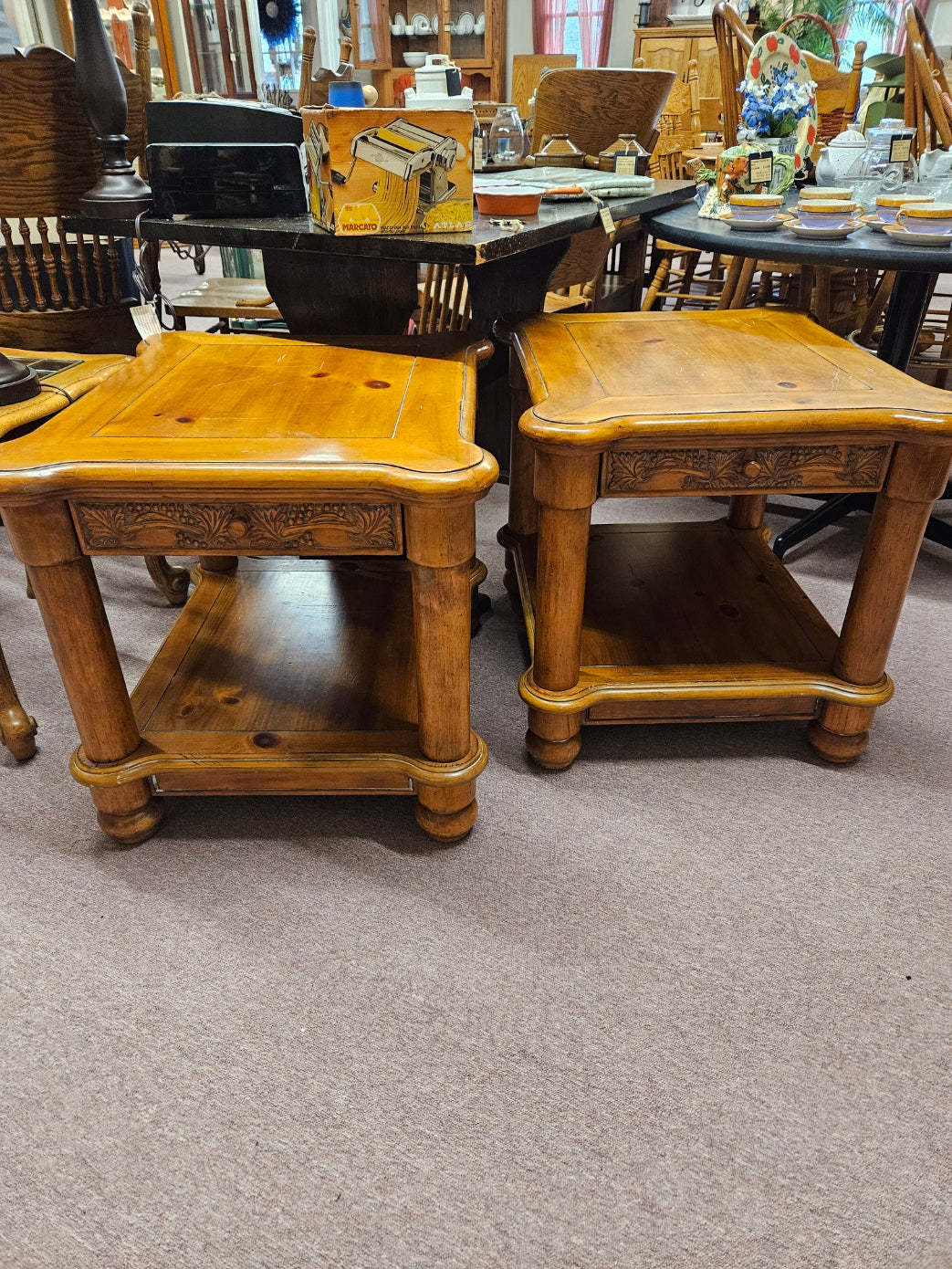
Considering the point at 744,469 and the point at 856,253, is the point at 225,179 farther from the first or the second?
the point at 856,253

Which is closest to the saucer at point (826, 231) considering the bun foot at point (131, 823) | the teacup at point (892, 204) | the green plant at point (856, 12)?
the teacup at point (892, 204)

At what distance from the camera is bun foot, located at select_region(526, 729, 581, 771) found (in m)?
1.37

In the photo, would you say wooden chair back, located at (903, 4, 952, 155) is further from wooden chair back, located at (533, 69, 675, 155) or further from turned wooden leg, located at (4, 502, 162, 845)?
turned wooden leg, located at (4, 502, 162, 845)

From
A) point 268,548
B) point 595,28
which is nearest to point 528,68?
point 595,28

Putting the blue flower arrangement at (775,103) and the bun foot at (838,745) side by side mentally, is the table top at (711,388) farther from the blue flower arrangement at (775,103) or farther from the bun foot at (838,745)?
the blue flower arrangement at (775,103)

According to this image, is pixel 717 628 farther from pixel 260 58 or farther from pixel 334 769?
pixel 260 58

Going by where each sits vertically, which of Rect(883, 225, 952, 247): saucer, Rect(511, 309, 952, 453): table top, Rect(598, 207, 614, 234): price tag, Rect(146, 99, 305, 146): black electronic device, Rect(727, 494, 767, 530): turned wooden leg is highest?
Rect(146, 99, 305, 146): black electronic device

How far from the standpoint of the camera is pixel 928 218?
156 centimetres

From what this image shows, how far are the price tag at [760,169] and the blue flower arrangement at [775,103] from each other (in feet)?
0.32

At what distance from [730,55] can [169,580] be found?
6.98ft

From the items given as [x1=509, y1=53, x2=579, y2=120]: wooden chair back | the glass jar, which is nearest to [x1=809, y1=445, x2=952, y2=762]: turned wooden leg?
the glass jar

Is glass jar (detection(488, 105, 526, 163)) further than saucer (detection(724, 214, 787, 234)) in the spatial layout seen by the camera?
Yes

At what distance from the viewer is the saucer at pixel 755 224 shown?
1690 mm

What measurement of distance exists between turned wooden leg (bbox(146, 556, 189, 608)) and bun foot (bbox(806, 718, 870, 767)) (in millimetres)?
1362
